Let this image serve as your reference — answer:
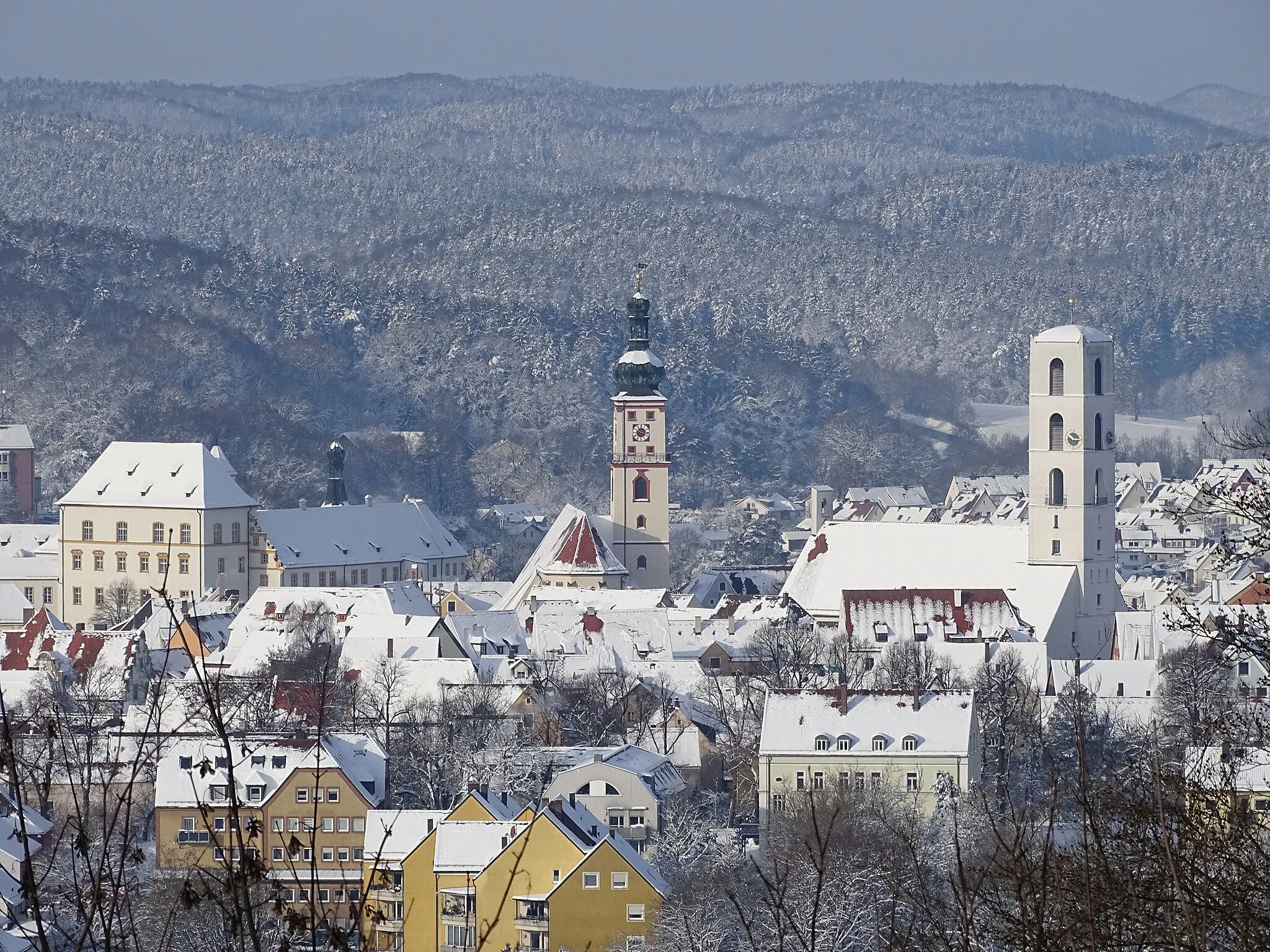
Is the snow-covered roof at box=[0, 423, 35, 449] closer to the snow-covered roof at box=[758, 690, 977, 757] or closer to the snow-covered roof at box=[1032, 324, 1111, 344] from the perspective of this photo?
the snow-covered roof at box=[1032, 324, 1111, 344]

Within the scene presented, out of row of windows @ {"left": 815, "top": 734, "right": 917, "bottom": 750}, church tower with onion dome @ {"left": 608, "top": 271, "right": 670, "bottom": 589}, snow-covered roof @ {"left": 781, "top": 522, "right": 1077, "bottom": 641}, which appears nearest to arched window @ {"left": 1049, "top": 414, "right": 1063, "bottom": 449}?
snow-covered roof @ {"left": 781, "top": 522, "right": 1077, "bottom": 641}

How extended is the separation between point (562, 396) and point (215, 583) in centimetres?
9045

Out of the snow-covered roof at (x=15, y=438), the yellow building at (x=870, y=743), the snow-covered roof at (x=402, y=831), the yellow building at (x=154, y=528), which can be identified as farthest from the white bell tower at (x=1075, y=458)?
the snow-covered roof at (x=15, y=438)

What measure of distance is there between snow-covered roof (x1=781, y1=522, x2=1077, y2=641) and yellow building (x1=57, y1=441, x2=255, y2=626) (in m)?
16.2

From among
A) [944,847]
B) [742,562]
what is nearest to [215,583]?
[742,562]

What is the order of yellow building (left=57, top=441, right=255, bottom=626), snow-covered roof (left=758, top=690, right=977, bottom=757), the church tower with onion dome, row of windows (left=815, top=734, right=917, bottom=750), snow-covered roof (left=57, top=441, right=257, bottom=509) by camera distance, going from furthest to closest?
snow-covered roof (left=57, top=441, right=257, bottom=509) < yellow building (left=57, top=441, right=255, bottom=626) < the church tower with onion dome < row of windows (left=815, top=734, right=917, bottom=750) < snow-covered roof (left=758, top=690, right=977, bottom=757)

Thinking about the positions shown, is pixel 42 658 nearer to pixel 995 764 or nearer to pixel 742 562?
pixel 995 764

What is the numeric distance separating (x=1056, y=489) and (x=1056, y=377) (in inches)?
101

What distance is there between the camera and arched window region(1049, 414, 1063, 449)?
68.1 meters

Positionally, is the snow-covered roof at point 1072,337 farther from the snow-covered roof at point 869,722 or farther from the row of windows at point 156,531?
the snow-covered roof at point 869,722

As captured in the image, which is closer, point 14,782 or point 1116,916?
point 14,782

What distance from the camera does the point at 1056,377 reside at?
68.6 m

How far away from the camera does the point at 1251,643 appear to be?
1155 centimetres

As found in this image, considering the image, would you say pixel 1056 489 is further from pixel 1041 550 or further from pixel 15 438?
pixel 15 438
